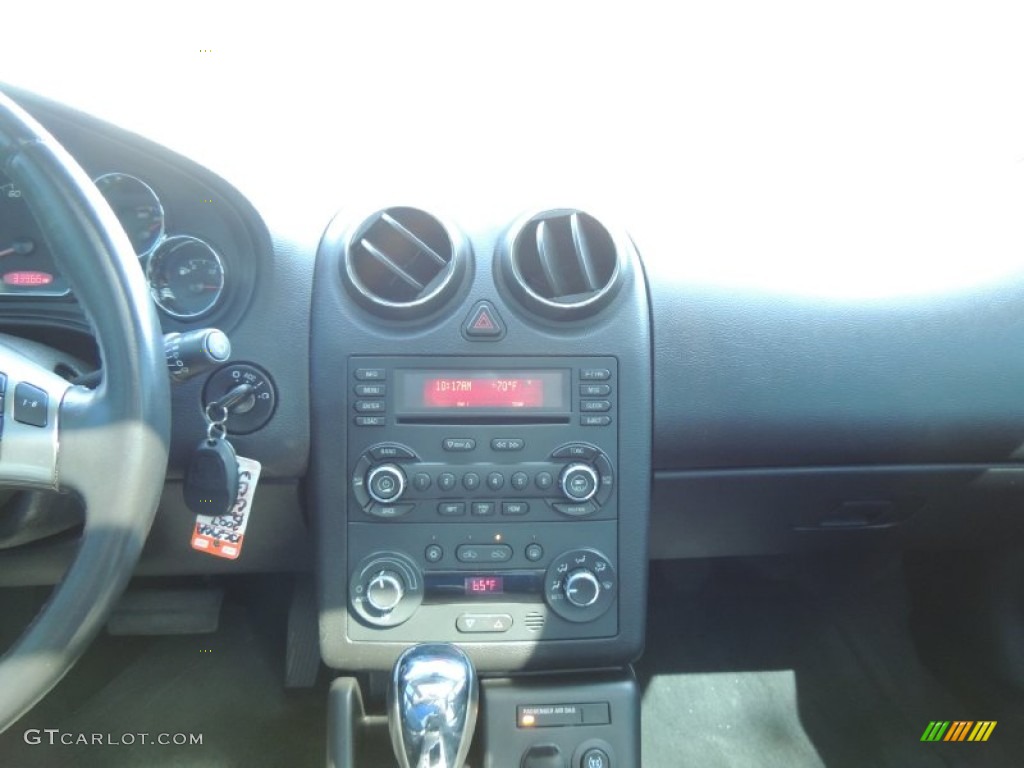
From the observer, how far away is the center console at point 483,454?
151 cm

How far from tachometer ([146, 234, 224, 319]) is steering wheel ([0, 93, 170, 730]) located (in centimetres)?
43

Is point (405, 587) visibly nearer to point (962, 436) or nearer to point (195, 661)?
point (195, 661)

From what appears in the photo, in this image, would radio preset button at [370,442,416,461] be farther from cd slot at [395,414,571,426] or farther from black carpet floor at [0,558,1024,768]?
black carpet floor at [0,558,1024,768]

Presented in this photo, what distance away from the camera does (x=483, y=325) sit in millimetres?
1515

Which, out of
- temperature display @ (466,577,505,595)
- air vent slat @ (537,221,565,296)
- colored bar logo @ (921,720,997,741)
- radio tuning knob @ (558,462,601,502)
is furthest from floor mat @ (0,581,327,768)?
colored bar logo @ (921,720,997,741)

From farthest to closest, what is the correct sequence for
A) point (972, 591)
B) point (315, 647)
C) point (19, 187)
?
point (972, 591) → point (315, 647) → point (19, 187)

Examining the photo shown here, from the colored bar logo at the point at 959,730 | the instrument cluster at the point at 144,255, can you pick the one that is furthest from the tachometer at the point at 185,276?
the colored bar logo at the point at 959,730

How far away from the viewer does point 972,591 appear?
2.24m

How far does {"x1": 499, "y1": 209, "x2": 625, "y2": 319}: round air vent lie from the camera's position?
151 cm

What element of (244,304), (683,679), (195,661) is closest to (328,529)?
(244,304)

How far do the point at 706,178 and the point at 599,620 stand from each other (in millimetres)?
835

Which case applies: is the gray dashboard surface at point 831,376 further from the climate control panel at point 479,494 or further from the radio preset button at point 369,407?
the radio preset button at point 369,407

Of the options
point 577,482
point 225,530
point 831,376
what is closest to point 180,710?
point 225,530

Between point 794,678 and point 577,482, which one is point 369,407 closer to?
point 577,482
